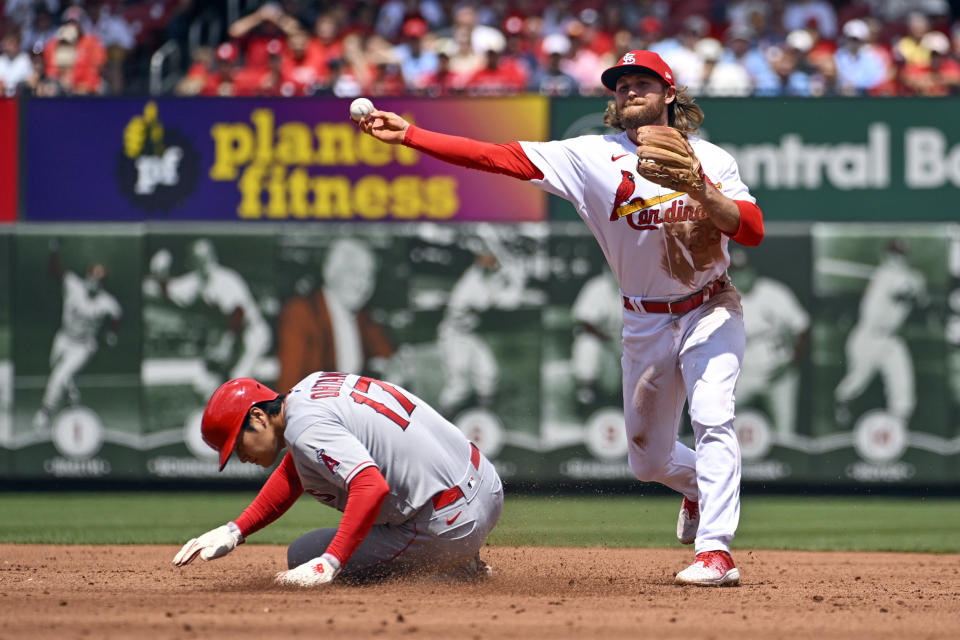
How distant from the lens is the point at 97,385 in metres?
10.9

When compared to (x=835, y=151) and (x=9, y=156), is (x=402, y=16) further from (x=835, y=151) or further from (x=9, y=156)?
(x=835, y=151)

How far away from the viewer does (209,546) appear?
486 cm

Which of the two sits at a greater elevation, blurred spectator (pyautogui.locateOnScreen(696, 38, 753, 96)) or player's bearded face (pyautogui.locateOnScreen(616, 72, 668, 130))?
blurred spectator (pyautogui.locateOnScreen(696, 38, 753, 96))

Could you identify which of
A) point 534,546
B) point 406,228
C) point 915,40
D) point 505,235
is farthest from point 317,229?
point 915,40

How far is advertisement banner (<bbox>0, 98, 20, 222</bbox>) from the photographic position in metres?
11.3

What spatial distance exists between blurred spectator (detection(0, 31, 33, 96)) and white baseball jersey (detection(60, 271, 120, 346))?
2.05m

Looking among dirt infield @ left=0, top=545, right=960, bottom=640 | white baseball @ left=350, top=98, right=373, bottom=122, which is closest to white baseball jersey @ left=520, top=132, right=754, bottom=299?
white baseball @ left=350, top=98, right=373, bottom=122

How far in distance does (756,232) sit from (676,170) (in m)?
0.50

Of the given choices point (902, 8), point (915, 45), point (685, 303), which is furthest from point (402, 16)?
point (685, 303)

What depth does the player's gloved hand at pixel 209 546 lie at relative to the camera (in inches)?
189

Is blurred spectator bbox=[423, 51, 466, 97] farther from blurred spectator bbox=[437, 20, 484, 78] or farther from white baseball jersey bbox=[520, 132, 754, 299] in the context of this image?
white baseball jersey bbox=[520, 132, 754, 299]

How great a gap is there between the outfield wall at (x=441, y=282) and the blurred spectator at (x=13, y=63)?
3.79 feet

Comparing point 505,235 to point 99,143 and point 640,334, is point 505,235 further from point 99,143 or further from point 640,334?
point 640,334

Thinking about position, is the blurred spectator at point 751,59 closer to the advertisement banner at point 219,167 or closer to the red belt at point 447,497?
the advertisement banner at point 219,167
